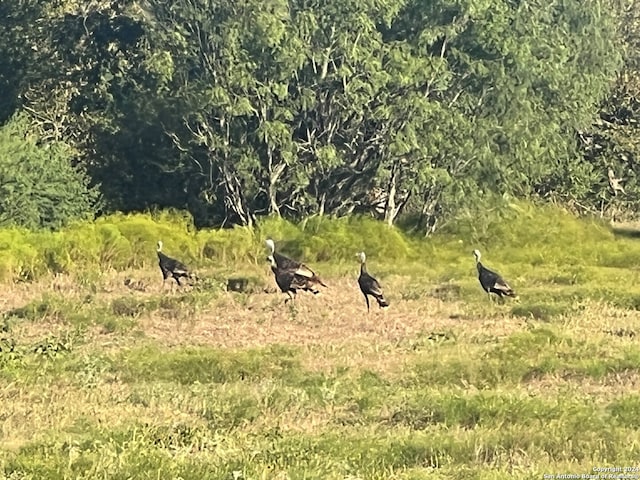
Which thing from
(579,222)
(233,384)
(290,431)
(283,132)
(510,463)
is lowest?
(579,222)

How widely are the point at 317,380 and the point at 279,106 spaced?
53.4ft

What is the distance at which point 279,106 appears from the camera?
26.7 metres

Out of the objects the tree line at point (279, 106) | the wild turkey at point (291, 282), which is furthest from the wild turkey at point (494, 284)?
the tree line at point (279, 106)

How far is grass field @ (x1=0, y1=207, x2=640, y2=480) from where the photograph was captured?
299 inches

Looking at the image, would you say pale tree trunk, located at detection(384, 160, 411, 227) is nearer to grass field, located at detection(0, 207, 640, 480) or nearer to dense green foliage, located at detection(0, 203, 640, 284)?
dense green foliage, located at detection(0, 203, 640, 284)

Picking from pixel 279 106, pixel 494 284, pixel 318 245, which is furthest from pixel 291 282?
pixel 279 106

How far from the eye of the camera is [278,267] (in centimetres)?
1789

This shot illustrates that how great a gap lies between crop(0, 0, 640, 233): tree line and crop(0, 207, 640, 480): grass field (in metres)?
6.69

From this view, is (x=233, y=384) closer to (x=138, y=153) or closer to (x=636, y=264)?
(x=636, y=264)

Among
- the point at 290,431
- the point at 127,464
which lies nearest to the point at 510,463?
the point at 290,431

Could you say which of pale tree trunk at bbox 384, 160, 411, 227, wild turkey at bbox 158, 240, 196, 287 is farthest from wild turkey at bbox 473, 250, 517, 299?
pale tree trunk at bbox 384, 160, 411, 227

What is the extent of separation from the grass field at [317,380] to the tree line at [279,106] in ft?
21.9

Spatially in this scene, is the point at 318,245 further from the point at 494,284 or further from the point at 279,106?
the point at 494,284

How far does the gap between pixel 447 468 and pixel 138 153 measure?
2254 centimetres
